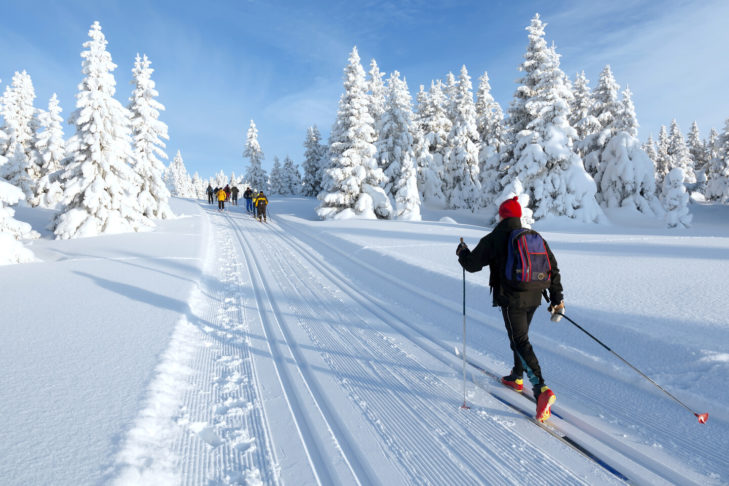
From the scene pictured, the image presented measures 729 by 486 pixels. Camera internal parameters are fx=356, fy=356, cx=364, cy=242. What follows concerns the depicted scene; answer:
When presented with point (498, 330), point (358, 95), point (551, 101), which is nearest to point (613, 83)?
point (551, 101)

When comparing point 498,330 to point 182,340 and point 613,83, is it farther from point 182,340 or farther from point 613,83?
point 613,83

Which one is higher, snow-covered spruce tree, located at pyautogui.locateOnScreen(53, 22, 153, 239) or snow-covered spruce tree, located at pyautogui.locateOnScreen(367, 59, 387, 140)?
snow-covered spruce tree, located at pyautogui.locateOnScreen(367, 59, 387, 140)

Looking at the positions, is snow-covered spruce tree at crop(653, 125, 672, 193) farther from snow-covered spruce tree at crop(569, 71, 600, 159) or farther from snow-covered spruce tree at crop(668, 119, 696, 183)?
snow-covered spruce tree at crop(569, 71, 600, 159)

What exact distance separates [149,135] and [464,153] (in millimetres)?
26868

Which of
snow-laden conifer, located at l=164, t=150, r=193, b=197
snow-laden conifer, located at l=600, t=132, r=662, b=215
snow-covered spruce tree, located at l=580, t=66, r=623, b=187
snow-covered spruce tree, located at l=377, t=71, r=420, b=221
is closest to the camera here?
snow-laden conifer, located at l=600, t=132, r=662, b=215

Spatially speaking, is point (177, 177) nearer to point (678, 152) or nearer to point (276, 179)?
point (276, 179)

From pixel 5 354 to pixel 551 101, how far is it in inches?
1071

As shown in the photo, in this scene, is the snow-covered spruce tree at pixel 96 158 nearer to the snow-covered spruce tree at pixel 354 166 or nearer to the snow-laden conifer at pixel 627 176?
the snow-covered spruce tree at pixel 354 166

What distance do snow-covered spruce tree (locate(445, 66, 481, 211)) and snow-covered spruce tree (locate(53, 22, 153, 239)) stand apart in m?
28.1

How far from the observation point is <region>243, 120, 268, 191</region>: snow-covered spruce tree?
54.8 meters

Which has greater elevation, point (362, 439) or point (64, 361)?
point (64, 361)

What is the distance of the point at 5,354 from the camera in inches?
165

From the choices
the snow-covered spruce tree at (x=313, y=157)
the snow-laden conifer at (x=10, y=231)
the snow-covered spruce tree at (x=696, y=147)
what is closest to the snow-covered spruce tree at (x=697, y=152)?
the snow-covered spruce tree at (x=696, y=147)

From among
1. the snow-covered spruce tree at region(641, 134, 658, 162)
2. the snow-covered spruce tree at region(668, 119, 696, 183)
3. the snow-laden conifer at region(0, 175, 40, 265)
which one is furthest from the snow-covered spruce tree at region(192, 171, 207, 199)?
the snow-covered spruce tree at region(668, 119, 696, 183)
